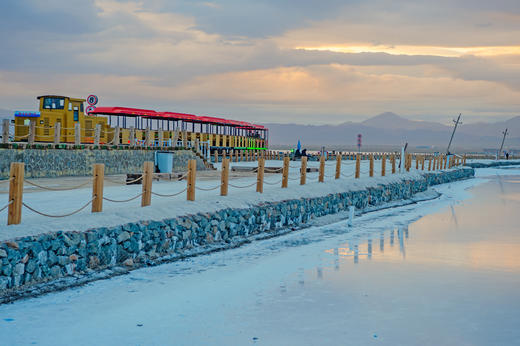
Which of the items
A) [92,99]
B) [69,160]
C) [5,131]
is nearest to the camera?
[5,131]

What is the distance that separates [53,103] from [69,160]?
287 inches

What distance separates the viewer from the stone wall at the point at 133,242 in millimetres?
8625

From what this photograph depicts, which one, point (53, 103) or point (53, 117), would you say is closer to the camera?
point (53, 117)

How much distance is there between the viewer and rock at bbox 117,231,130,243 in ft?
34.8

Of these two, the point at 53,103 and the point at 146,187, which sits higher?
the point at 53,103

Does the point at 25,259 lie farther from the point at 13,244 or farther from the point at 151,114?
the point at 151,114

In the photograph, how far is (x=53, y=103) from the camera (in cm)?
2969

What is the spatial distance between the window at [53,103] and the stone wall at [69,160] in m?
5.40

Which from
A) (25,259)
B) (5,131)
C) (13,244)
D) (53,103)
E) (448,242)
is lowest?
(448,242)

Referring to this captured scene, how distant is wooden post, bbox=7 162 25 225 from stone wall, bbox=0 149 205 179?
12.8 metres

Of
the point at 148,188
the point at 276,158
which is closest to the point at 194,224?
the point at 148,188

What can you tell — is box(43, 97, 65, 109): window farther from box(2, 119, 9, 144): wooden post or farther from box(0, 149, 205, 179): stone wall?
box(2, 119, 9, 144): wooden post

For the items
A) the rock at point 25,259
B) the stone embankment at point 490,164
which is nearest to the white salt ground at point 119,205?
the rock at point 25,259

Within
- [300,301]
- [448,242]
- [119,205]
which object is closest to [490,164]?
[448,242]
